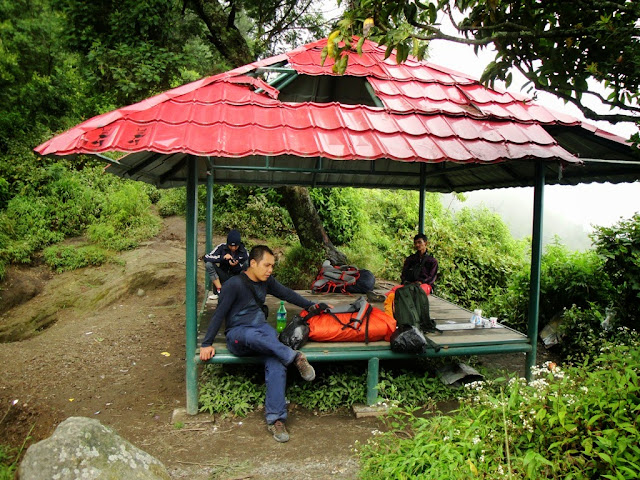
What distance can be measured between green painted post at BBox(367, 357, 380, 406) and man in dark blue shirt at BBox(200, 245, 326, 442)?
772 millimetres

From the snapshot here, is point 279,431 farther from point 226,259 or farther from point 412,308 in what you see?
point 226,259

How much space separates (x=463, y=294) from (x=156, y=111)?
8.70 m

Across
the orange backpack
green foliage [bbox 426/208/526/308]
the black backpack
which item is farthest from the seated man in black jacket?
green foliage [bbox 426/208/526/308]

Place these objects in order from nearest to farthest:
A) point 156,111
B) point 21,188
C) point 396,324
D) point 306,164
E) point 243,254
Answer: point 156,111, point 396,324, point 243,254, point 306,164, point 21,188

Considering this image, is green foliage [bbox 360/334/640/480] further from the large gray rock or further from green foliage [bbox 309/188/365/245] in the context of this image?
green foliage [bbox 309/188/365/245]

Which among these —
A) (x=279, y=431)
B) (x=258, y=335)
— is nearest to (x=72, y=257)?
(x=258, y=335)

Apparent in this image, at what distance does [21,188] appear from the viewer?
541 inches

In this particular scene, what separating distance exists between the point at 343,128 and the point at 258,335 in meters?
2.37

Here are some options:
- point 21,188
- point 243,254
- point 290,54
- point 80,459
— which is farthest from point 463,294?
point 21,188

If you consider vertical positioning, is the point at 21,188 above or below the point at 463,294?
above

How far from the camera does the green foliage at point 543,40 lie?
2.87 meters

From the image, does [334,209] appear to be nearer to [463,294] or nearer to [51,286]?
[463,294]

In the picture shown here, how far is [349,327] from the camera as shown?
5.36 meters

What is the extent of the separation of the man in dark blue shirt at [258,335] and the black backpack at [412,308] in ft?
4.24
